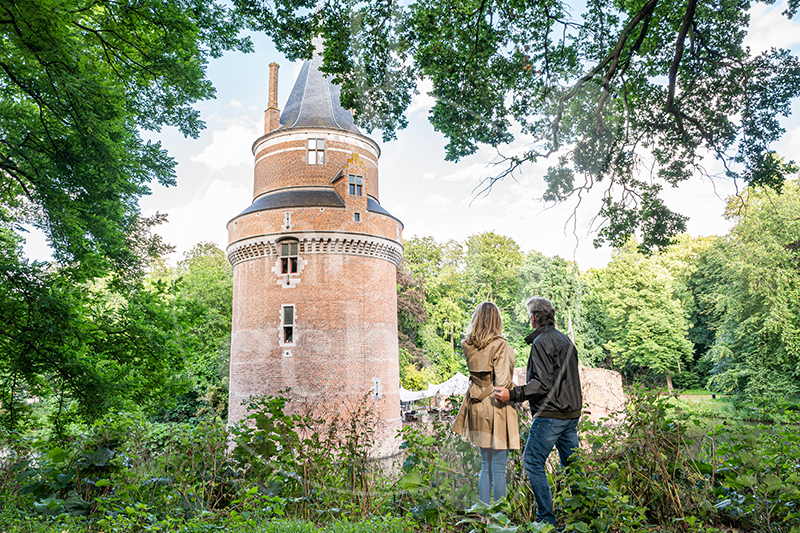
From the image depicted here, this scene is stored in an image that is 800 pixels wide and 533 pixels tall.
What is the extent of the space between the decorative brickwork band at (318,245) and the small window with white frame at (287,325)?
6.37 feet

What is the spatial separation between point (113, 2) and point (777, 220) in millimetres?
21070

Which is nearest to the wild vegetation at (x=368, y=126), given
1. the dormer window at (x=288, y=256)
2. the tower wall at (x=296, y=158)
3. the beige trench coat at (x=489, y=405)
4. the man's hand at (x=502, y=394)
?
the beige trench coat at (x=489, y=405)

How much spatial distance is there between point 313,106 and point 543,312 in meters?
16.9

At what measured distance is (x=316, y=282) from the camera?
610 inches

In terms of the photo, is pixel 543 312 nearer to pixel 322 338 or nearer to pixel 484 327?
pixel 484 327

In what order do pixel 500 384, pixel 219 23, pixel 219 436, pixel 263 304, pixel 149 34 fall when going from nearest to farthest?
pixel 500 384 < pixel 219 436 < pixel 149 34 < pixel 219 23 < pixel 263 304

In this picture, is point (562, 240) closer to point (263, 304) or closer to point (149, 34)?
point (149, 34)

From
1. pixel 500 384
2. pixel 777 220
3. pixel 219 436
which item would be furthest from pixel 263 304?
pixel 777 220

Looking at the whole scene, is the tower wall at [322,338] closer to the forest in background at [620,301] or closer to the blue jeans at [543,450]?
the forest in background at [620,301]

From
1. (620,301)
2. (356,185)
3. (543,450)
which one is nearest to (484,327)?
(543,450)

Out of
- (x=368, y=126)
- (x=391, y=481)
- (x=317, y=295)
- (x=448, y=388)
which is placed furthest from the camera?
(x=448, y=388)

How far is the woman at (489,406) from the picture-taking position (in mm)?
3113

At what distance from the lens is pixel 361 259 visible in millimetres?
16109

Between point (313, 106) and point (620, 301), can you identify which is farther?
point (620, 301)
